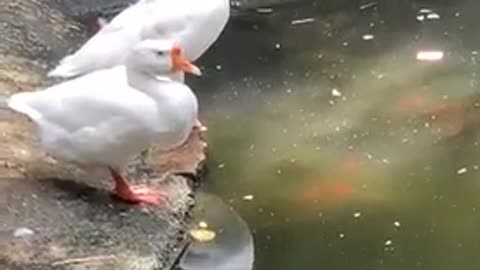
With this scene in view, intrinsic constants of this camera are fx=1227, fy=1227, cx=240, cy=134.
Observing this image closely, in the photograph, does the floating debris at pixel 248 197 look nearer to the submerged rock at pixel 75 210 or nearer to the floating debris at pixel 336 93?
the submerged rock at pixel 75 210

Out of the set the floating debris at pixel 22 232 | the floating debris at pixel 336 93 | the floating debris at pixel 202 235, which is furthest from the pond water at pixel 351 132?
the floating debris at pixel 22 232

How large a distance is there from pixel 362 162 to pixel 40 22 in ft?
3.75

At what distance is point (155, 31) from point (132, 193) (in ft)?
1.57

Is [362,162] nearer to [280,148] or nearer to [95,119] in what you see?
[280,148]

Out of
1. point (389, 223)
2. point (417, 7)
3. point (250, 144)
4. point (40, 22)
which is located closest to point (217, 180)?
point (250, 144)

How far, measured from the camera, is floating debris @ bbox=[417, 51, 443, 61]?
3809 mm

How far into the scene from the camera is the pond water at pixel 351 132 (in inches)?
117

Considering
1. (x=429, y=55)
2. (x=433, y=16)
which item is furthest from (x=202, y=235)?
(x=433, y=16)

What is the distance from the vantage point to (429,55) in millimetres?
3830

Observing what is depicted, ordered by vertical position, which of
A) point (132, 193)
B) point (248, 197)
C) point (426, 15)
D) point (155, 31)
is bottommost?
point (426, 15)

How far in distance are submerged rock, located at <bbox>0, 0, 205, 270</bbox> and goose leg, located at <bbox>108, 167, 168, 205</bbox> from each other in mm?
21

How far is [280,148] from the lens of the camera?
131 inches

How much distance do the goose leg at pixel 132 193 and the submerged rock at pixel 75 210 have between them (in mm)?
21

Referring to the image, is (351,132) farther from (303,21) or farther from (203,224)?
(303,21)
